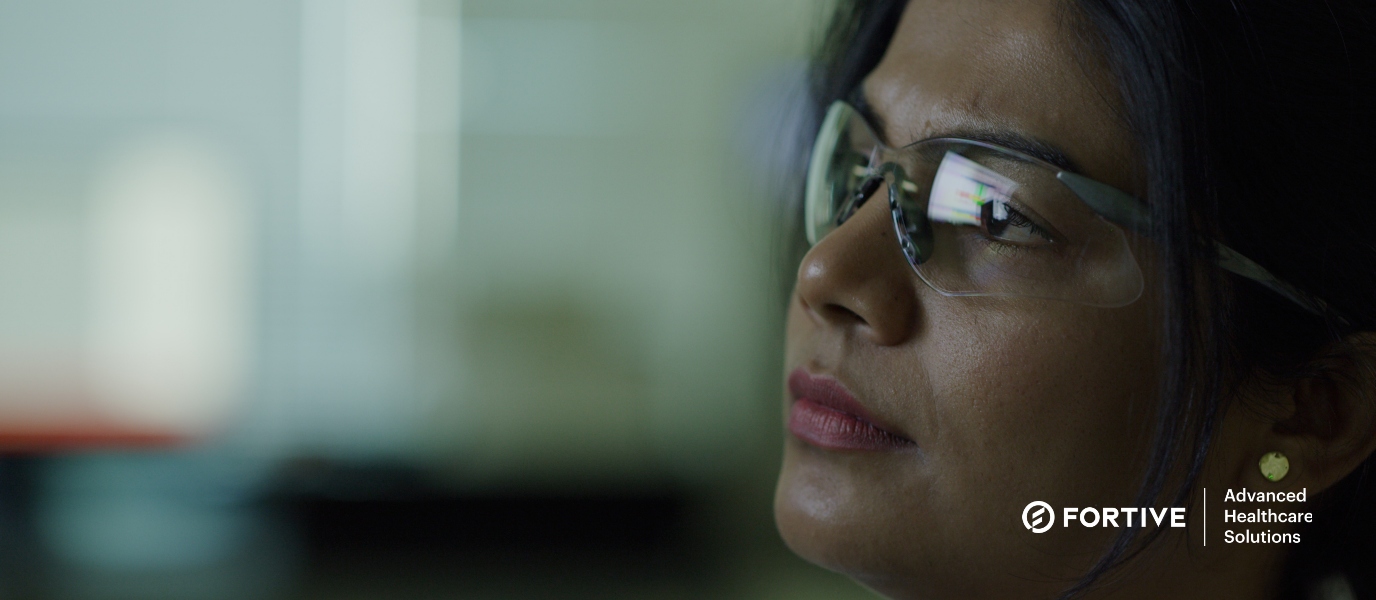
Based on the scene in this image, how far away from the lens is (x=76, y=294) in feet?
8.00

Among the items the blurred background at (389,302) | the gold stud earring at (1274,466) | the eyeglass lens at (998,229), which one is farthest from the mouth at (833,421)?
the blurred background at (389,302)

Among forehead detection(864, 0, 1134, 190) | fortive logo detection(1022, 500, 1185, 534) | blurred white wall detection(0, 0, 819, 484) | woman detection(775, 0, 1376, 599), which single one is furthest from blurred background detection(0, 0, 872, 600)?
fortive logo detection(1022, 500, 1185, 534)

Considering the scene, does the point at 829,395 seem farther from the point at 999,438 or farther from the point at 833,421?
the point at 999,438

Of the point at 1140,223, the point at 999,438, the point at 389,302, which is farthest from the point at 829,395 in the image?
the point at 389,302

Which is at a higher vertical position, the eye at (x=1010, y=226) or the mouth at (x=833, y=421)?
the eye at (x=1010, y=226)

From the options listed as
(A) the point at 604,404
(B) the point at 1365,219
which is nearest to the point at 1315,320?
(B) the point at 1365,219

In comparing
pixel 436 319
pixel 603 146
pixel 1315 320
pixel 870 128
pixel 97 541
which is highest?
pixel 603 146

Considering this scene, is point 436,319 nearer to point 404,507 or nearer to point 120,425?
point 404,507

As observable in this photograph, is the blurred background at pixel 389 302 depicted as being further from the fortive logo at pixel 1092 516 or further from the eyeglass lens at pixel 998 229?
the fortive logo at pixel 1092 516

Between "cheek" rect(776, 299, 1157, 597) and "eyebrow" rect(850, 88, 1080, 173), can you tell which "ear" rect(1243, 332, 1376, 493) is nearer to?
"cheek" rect(776, 299, 1157, 597)

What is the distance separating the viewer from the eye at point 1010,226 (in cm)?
60

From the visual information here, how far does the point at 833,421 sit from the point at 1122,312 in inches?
8.2

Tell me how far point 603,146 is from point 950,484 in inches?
87.2

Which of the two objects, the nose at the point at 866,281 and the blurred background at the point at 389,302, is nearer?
the nose at the point at 866,281
